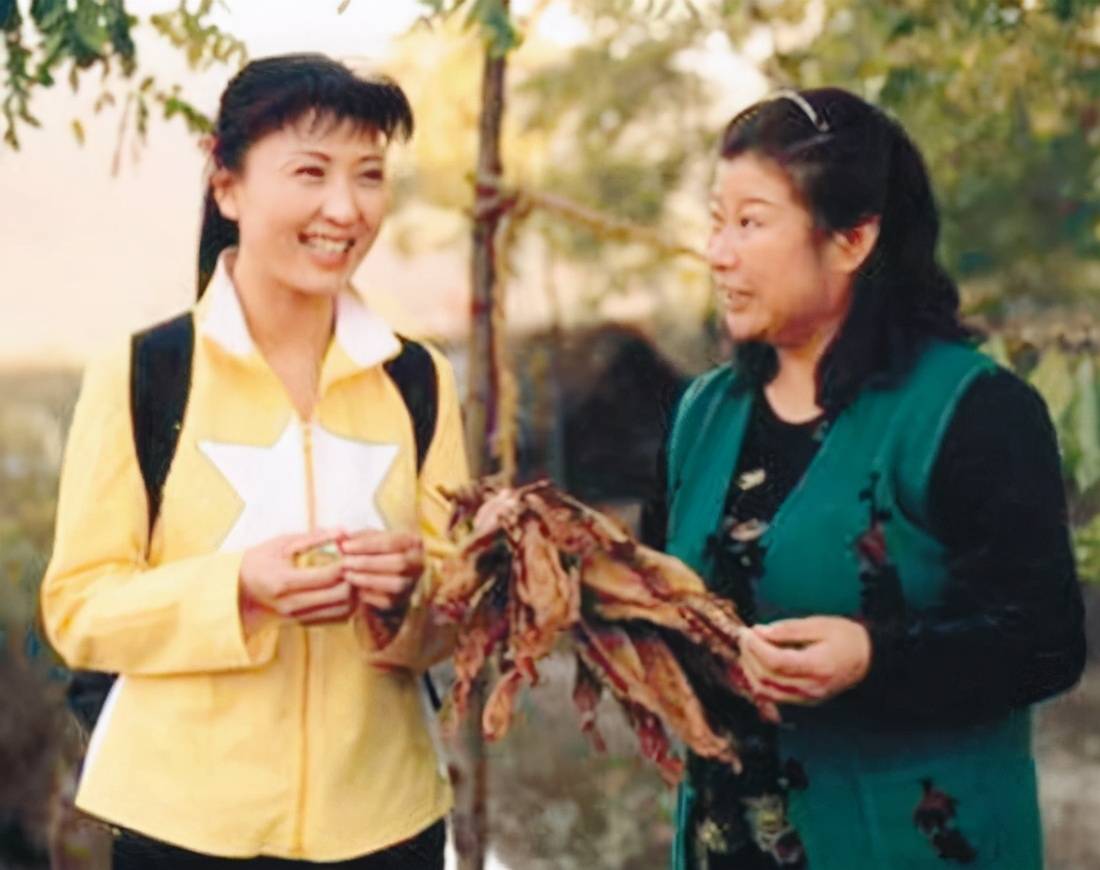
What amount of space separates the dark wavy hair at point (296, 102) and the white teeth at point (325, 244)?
0.38 feet

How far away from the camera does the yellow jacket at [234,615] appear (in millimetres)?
1798

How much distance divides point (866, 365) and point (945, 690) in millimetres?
351

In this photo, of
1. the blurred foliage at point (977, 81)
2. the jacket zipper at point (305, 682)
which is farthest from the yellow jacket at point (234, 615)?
the blurred foliage at point (977, 81)

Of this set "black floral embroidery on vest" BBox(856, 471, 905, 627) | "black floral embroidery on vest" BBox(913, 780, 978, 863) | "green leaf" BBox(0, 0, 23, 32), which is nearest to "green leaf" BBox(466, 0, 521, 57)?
"green leaf" BBox(0, 0, 23, 32)

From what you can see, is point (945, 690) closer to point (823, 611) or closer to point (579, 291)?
point (823, 611)

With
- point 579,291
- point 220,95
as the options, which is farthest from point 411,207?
point 220,95

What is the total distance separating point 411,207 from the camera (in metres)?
3.28

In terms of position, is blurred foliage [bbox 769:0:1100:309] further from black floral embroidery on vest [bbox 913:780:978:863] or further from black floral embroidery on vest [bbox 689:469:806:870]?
black floral embroidery on vest [bbox 913:780:978:863]

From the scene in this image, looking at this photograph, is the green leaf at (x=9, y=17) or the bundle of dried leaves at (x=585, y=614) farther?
the green leaf at (x=9, y=17)

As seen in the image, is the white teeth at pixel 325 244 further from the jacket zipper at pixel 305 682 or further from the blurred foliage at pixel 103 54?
the blurred foliage at pixel 103 54

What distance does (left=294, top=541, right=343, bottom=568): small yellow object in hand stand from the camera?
1.76 m

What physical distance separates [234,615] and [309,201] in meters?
0.44

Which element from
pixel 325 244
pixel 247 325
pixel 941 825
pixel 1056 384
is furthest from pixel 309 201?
pixel 1056 384

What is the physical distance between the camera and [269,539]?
5.93ft
